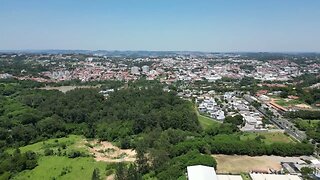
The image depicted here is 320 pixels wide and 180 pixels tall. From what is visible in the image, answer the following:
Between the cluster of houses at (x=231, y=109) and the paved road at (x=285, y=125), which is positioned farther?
the cluster of houses at (x=231, y=109)

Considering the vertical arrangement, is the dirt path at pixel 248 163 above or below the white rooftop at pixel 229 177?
below

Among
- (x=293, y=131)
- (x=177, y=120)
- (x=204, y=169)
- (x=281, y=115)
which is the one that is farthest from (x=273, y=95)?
(x=204, y=169)

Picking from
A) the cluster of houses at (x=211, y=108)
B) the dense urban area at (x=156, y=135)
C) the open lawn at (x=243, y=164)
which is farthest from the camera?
the cluster of houses at (x=211, y=108)

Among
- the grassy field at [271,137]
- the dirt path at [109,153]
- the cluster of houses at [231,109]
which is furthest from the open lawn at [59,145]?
the cluster of houses at [231,109]

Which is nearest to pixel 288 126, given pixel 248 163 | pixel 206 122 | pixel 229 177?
pixel 206 122

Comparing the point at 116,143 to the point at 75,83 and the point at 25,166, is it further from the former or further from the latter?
the point at 75,83

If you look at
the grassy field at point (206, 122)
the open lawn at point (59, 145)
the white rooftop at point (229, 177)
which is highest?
the white rooftop at point (229, 177)

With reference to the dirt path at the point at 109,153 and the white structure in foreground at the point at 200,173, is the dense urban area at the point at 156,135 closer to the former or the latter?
the dirt path at the point at 109,153
